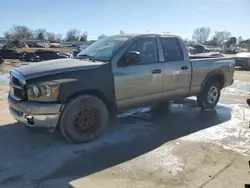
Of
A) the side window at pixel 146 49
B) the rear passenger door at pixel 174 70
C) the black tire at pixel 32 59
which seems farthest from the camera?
the black tire at pixel 32 59

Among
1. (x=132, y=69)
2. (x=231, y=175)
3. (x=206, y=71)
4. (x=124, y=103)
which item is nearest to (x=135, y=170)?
(x=231, y=175)

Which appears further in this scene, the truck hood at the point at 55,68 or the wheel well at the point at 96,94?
the wheel well at the point at 96,94

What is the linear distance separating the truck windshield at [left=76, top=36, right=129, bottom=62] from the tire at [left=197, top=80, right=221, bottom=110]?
280cm

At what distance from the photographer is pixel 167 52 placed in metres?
6.03

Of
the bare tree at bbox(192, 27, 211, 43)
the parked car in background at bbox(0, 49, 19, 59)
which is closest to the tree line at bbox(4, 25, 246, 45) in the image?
the bare tree at bbox(192, 27, 211, 43)

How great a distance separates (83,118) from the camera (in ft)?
16.0

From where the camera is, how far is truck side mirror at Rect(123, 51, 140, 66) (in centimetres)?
510

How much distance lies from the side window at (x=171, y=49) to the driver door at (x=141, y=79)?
265 mm

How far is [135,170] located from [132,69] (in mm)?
2013

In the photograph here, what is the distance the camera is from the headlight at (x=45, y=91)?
4.38m

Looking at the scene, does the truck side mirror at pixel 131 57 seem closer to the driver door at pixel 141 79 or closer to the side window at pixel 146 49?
the driver door at pixel 141 79

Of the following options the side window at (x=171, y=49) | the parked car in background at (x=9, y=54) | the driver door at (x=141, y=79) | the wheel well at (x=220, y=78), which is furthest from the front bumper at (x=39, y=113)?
the parked car in background at (x=9, y=54)

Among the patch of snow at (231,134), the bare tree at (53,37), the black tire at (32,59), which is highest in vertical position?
the bare tree at (53,37)

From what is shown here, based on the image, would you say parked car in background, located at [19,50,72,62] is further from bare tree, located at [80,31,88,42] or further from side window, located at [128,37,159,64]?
bare tree, located at [80,31,88,42]
